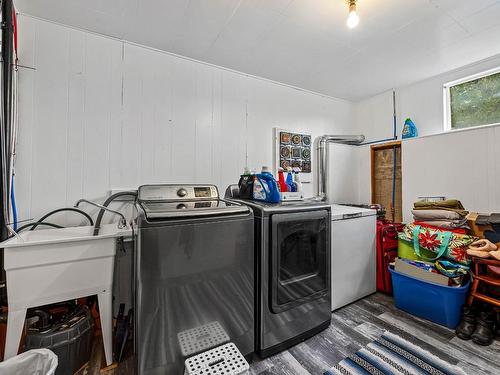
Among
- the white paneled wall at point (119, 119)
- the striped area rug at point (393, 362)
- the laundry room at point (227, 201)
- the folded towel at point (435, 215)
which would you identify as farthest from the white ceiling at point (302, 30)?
the striped area rug at point (393, 362)

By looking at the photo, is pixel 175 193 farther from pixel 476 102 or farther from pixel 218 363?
pixel 476 102

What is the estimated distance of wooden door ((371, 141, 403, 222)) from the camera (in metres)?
3.05

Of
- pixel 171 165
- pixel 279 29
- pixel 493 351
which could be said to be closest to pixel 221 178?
pixel 171 165

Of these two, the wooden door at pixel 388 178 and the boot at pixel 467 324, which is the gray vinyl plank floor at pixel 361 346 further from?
the wooden door at pixel 388 178

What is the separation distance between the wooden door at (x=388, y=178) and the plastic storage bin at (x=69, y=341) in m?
3.44

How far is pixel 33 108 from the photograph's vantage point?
1.68 metres

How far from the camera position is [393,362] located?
1.45 meters

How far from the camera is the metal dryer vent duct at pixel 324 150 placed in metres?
2.88

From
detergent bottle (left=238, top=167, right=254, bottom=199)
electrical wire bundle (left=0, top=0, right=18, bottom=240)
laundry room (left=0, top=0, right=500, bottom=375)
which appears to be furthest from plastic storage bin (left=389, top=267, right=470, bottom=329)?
electrical wire bundle (left=0, top=0, right=18, bottom=240)

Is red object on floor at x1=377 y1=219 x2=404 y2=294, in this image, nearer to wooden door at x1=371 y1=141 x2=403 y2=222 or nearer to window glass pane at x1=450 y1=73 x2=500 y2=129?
wooden door at x1=371 y1=141 x2=403 y2=222

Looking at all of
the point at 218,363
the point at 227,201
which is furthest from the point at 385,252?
the point at 218,363

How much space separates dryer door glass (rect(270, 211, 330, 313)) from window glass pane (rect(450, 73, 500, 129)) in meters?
2.13

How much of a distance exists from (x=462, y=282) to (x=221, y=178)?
2.27m

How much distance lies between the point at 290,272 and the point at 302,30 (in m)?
1.92
